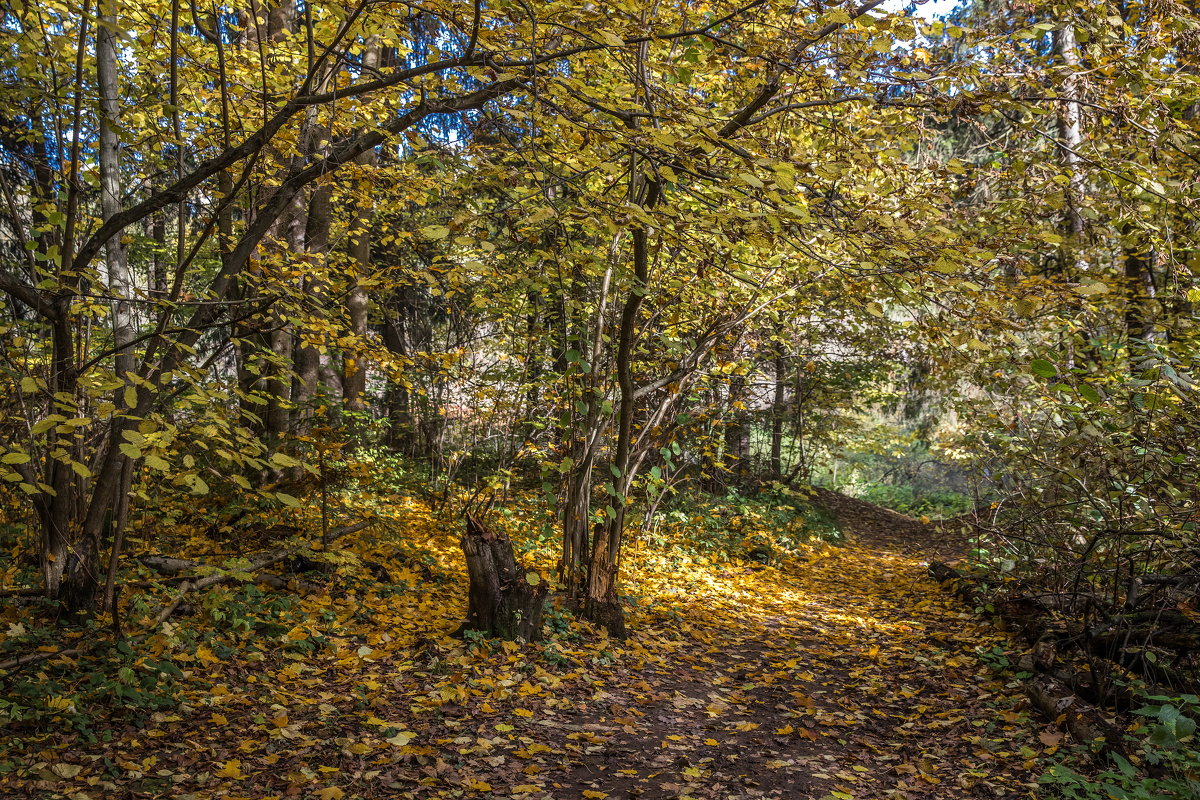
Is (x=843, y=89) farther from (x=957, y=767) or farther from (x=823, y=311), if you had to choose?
(x=823, y=311)

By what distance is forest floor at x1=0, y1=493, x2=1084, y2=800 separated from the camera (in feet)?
10.3

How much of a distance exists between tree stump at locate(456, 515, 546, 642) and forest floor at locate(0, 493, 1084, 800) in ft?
0.48

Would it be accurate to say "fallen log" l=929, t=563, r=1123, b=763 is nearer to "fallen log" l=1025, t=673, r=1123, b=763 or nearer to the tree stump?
"fallen log" l=1025, t=673, r=1123, b=763

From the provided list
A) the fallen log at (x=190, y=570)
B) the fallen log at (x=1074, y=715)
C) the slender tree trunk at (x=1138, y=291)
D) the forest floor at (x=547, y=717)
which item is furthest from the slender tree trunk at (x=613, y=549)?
the slender tree trunk at (x=1138, y=291)

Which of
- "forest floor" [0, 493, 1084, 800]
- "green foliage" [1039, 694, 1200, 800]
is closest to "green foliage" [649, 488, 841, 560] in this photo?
"forest floor" [0, 493, 1084, 800]

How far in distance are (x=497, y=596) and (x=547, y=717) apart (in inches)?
41.0

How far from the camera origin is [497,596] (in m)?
4.86

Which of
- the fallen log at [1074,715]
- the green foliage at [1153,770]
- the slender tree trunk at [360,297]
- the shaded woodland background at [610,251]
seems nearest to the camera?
the green foliage at [1153,770]

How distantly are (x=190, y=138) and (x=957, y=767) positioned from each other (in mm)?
7077

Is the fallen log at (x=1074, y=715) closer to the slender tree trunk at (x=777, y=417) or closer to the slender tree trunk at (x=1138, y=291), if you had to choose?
the slender tree trunk at (x=1138, y=291)

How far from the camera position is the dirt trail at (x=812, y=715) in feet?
11.3

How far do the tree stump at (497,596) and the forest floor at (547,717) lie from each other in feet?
0.48

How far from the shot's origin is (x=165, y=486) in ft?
21.5

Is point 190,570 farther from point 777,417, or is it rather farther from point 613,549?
point 777,417
